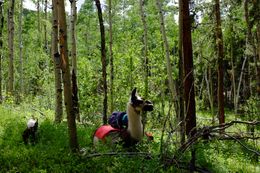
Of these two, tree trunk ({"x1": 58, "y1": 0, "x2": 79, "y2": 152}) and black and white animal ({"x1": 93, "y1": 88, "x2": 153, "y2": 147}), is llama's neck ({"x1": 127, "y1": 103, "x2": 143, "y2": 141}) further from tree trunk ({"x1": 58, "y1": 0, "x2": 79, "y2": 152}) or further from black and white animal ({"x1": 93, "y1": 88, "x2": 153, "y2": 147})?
tree trunk ({"x1": 58, "y1": 0, "x2": 79, "y2": 152})

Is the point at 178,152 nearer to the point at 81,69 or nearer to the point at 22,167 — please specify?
the point at 22,167

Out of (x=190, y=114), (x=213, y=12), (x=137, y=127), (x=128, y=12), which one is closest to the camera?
(x=137, y=127)

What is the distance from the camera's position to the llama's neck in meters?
7.57

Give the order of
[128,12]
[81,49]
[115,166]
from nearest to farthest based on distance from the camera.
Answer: [115,166] → [128,12] → [81,49]

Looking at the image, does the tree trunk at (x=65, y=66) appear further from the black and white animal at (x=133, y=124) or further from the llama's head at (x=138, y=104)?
the llama's head at (x=138, y=104)

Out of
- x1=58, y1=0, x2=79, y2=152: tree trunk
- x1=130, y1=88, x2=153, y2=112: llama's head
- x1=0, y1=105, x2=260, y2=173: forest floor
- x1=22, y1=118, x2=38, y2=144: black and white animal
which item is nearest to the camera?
x1=0, y1=105, x2=260, y2=173: forest floor

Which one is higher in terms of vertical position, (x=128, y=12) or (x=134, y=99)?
(x=128, y=12)

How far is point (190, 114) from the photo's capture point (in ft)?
34.0

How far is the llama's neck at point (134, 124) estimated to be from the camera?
7.57 meters

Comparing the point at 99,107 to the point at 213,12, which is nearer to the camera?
the point at 213,12

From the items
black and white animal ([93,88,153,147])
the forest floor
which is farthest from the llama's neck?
the forest floor

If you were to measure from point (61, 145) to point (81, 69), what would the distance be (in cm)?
1360

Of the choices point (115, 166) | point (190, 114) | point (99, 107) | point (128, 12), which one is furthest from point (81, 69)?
point (128, 12)

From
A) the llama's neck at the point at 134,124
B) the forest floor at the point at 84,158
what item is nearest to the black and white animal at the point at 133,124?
the llama's neck at the point at 134,124
